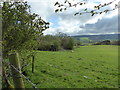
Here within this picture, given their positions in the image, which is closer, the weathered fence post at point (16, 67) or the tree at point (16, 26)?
the tree at point (16, 26)

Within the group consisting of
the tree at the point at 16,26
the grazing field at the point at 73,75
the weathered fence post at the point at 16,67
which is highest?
the tree at the point at 16,26

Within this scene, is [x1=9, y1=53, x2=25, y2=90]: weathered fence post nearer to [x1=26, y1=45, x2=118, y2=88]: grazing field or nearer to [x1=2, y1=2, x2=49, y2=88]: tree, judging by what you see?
[x1=2, y1=2, x2=49, y2=88]: tree

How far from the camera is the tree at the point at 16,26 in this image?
325cm

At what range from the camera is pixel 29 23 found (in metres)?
3.58

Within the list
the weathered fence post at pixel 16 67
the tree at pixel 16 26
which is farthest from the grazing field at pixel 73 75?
the tree at pixel 16 26

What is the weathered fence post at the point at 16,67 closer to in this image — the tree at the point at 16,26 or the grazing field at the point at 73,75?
the tree at the point at 16,26

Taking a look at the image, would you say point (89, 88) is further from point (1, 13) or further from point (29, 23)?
point (1, 13)

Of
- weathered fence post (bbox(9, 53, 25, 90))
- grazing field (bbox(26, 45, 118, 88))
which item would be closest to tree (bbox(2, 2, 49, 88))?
weathered fence post (bbox(9, 53, 25, 90))

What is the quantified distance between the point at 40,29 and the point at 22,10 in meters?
0.89

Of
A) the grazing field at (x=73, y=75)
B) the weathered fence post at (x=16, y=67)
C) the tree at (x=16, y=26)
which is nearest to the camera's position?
the tree at (x=16, y=26)

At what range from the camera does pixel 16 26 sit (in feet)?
11.5

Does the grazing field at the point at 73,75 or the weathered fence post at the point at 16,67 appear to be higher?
the weathered fence post at the point at 16,67

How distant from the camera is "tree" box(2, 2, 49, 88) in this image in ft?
10.7

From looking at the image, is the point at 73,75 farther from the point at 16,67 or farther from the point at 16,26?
the point at 16,26
